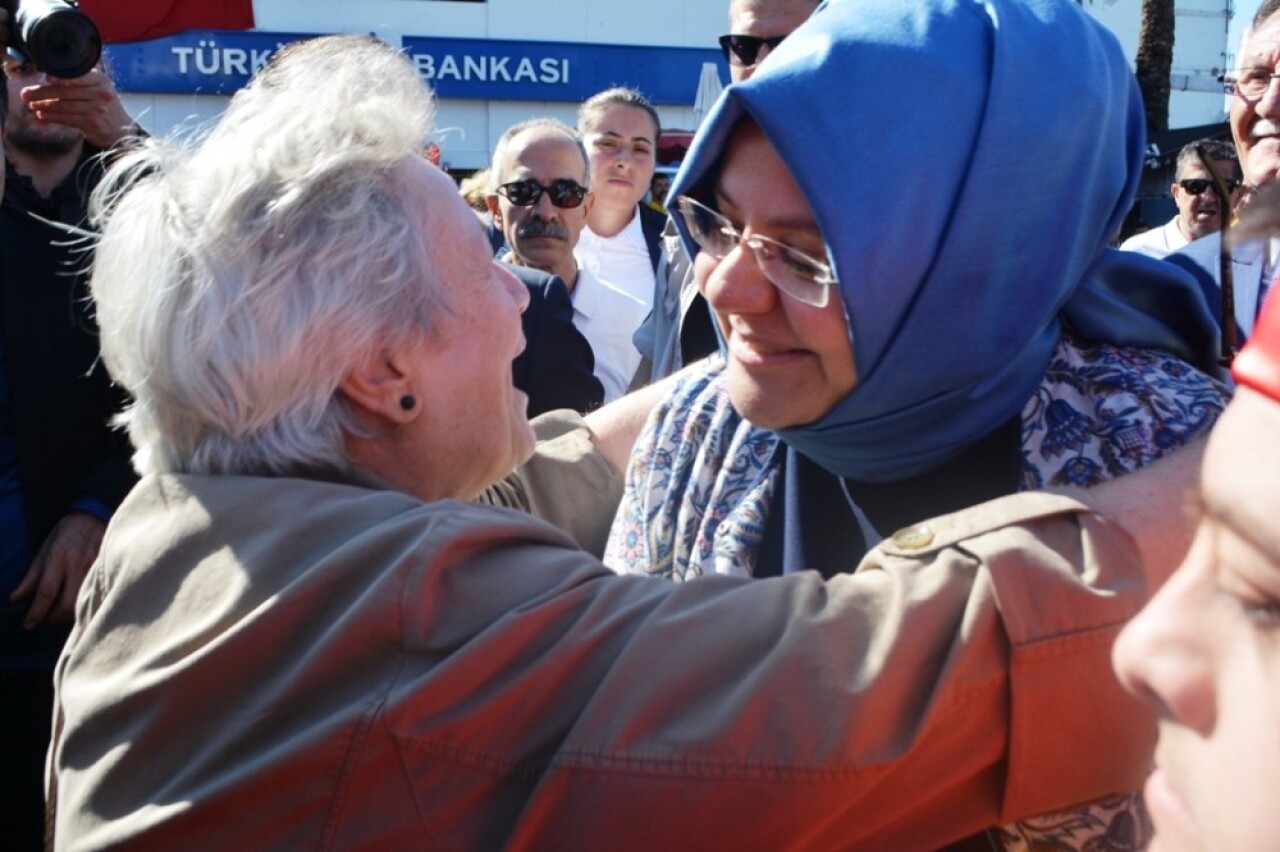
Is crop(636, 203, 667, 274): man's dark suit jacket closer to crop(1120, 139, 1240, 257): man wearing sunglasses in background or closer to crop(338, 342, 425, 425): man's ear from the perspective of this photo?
crop(1120, 139, 1240, 257): man wearing sunglasses in background

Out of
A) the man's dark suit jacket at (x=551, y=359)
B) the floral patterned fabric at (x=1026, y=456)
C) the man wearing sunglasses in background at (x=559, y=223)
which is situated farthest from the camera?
the man wearing sunglasses in background at (x=559, y=223)

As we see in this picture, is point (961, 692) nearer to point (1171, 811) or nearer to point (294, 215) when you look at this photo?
point (1171, 811)

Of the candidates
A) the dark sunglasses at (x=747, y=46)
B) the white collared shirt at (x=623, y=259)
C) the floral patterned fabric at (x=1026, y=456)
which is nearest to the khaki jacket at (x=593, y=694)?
the floral patterned fabric at (x=1026, y=456)

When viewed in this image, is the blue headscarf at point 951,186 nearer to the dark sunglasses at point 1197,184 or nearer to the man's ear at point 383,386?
the man's ear at point 383,386

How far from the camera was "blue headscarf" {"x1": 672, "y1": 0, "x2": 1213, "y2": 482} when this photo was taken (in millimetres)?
1511

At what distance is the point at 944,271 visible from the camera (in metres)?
1.54

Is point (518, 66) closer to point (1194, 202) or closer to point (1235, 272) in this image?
point (1194, 202)

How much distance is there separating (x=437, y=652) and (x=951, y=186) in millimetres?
833

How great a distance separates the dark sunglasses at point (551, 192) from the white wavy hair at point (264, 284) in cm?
274

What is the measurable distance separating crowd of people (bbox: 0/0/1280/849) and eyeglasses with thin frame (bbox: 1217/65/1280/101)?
150cm

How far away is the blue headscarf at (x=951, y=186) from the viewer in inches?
59.5

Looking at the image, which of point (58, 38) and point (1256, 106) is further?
point (1256, 106)

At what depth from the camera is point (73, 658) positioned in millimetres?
1553

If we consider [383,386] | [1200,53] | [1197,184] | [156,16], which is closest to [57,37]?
[383,386]
